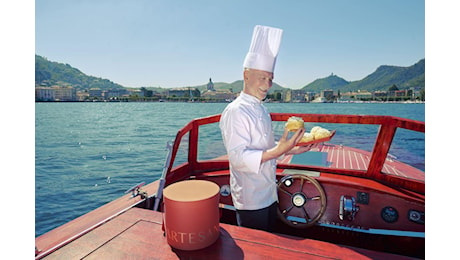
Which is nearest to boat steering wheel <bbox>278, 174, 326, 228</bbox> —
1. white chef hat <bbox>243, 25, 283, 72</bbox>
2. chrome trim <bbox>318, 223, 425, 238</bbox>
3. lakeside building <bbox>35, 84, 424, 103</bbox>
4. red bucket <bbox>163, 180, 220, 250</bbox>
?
chrome trim <bbox>318, 223, 425, 238</bbox>

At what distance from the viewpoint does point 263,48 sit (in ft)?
6.36

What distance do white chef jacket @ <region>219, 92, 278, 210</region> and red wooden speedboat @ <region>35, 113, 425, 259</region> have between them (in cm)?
43

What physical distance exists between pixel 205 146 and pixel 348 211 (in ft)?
5.79

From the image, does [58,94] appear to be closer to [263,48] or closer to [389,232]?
[263,48]

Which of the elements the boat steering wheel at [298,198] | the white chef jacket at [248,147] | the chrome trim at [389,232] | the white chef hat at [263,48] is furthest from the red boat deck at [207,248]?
the chrome trim at [389,232]

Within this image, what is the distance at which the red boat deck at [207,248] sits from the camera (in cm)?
121

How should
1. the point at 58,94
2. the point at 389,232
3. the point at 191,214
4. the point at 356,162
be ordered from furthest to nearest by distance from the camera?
the point at 58,94, the point at 356,162, the point at 389,232, the point at 191,214

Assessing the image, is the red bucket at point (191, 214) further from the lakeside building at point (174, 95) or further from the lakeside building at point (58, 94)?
the lakeside building at point (58, 94)

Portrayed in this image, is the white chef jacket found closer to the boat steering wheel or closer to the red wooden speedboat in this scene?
the red wooden speedboat

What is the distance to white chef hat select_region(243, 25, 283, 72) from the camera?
1906 millimetres

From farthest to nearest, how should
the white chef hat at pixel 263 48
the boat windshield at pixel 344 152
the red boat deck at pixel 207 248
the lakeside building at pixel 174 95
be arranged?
the lakeside building at pixel 174 95 < the boat windshield at pixel 344 152 < the white chef hat at pixel 263 48 < the red boat deck at pixel 207 248

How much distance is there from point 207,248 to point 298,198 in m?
1.56

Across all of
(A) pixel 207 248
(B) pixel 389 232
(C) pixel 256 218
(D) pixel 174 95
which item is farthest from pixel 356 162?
(D) pixel 174 95

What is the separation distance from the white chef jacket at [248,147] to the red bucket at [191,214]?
0.49 m
